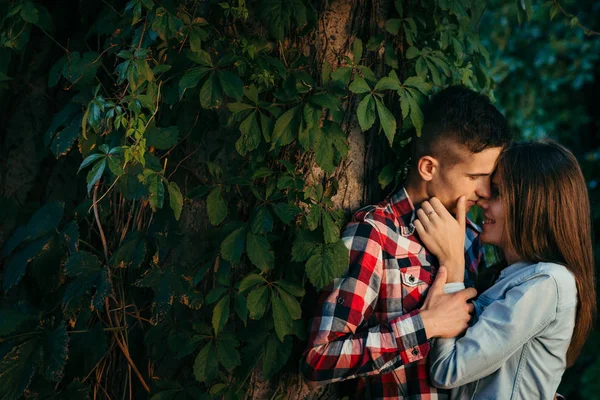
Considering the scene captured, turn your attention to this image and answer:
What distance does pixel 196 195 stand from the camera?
196 cm

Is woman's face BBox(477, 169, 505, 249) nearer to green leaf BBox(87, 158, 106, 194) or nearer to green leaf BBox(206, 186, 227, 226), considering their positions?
green leaf BBox(206, 186, 227, 226)

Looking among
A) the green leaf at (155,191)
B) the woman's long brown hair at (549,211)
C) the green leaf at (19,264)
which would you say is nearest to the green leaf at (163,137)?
the green leaf at (155,191)

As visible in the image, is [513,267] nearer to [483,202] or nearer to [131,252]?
[483,202]

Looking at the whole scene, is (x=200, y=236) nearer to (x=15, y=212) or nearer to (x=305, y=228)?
(x=305, y=228)

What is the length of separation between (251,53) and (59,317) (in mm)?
1109

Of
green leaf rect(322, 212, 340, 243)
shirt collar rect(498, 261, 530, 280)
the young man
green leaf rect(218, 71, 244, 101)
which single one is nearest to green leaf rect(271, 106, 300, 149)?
green leaf rect(218, 71, 244, 101)

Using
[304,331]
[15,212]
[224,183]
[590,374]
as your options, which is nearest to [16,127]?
[15,212]

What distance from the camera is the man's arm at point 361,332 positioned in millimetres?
1897

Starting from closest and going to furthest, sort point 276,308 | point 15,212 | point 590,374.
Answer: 1. point 276,308
2. point 15,212
3. point 590,374

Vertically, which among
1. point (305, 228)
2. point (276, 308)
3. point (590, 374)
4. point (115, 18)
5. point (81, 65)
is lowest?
point (590, 374)

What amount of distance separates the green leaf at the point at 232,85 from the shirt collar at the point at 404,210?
0.68 meters

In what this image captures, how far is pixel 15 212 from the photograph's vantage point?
2387mm

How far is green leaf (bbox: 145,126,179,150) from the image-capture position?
1.94 metres

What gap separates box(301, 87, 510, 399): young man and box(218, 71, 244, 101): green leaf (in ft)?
1.86
